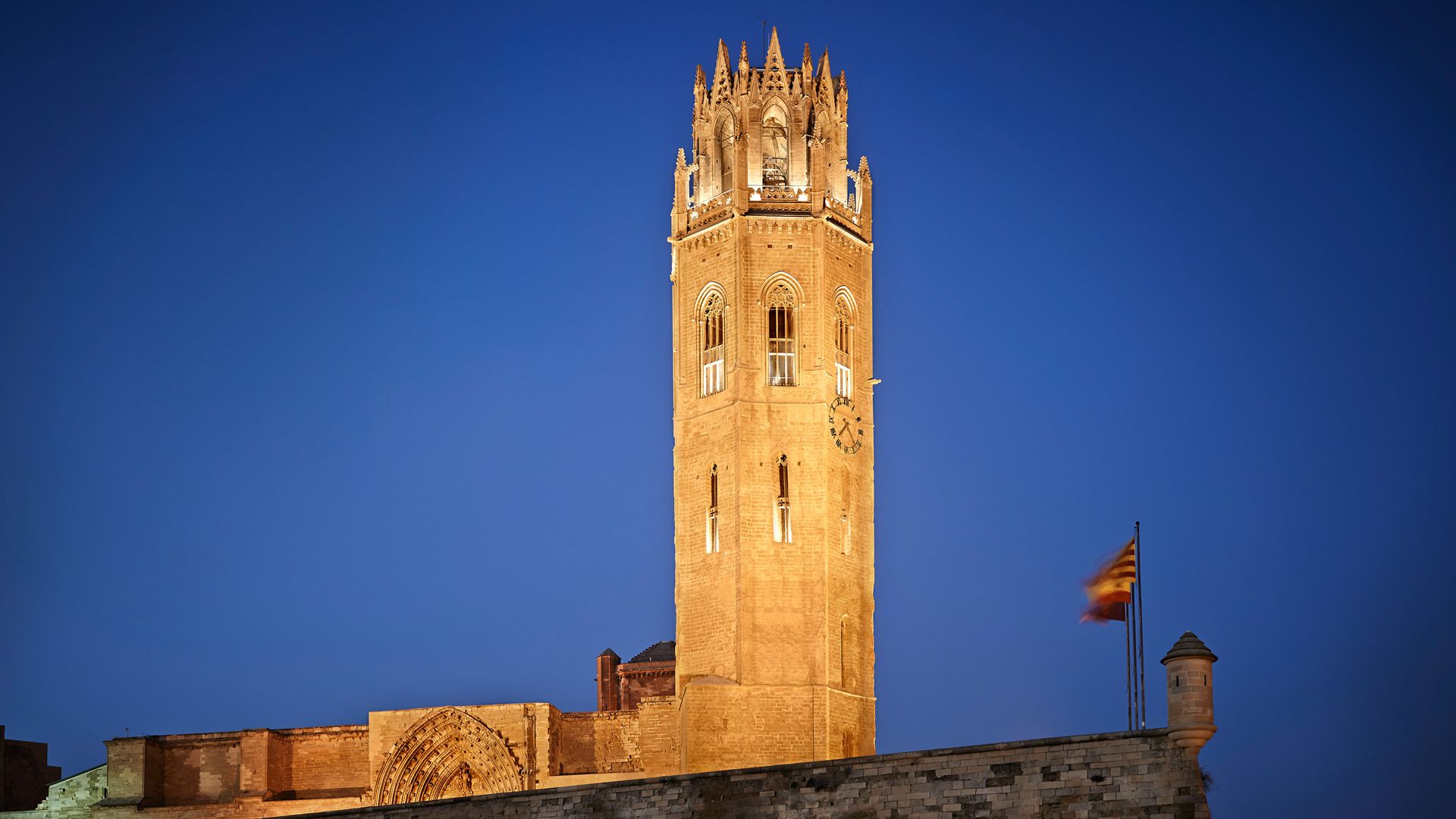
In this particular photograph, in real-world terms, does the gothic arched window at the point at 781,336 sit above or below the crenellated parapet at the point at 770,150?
below

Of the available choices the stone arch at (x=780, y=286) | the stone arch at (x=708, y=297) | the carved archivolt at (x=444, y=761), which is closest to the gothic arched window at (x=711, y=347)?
the stone arch at (x=708, y=297)

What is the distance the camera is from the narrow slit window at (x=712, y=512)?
2251 inches

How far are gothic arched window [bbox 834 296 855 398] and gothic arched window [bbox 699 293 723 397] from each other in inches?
128

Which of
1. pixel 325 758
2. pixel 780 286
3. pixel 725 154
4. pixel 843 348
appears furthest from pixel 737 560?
pixel 325 758

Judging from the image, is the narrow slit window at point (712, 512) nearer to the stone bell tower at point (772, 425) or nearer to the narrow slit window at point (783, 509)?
the stone bell tower at point (772, 425)

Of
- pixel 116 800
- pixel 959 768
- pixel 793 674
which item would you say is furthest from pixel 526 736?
pixel 959 768

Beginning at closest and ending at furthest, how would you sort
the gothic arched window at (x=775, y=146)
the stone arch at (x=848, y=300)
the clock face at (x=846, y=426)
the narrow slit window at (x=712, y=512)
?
the narrow slit window at (x=712, y=512) < the clock face at (x=846, y=426) < the stone arch at (x=848, y=300) < the gothic arched window at (x=775, y=146)

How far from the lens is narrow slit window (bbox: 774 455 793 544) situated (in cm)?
5641

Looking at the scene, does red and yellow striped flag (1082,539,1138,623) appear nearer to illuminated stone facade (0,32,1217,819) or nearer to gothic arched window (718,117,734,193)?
illuminated stone facade (0,32,1217,819)

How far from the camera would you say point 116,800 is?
55.9 meters

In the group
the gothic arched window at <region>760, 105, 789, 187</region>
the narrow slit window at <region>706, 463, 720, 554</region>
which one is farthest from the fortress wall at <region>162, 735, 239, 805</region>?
the gothic arched window at <region>760, 105, 789, 187</region>

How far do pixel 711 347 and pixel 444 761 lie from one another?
13.7m

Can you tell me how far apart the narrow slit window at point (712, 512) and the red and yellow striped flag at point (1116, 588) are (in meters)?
18.8

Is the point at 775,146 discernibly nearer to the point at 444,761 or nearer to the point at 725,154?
the point at 725,154
